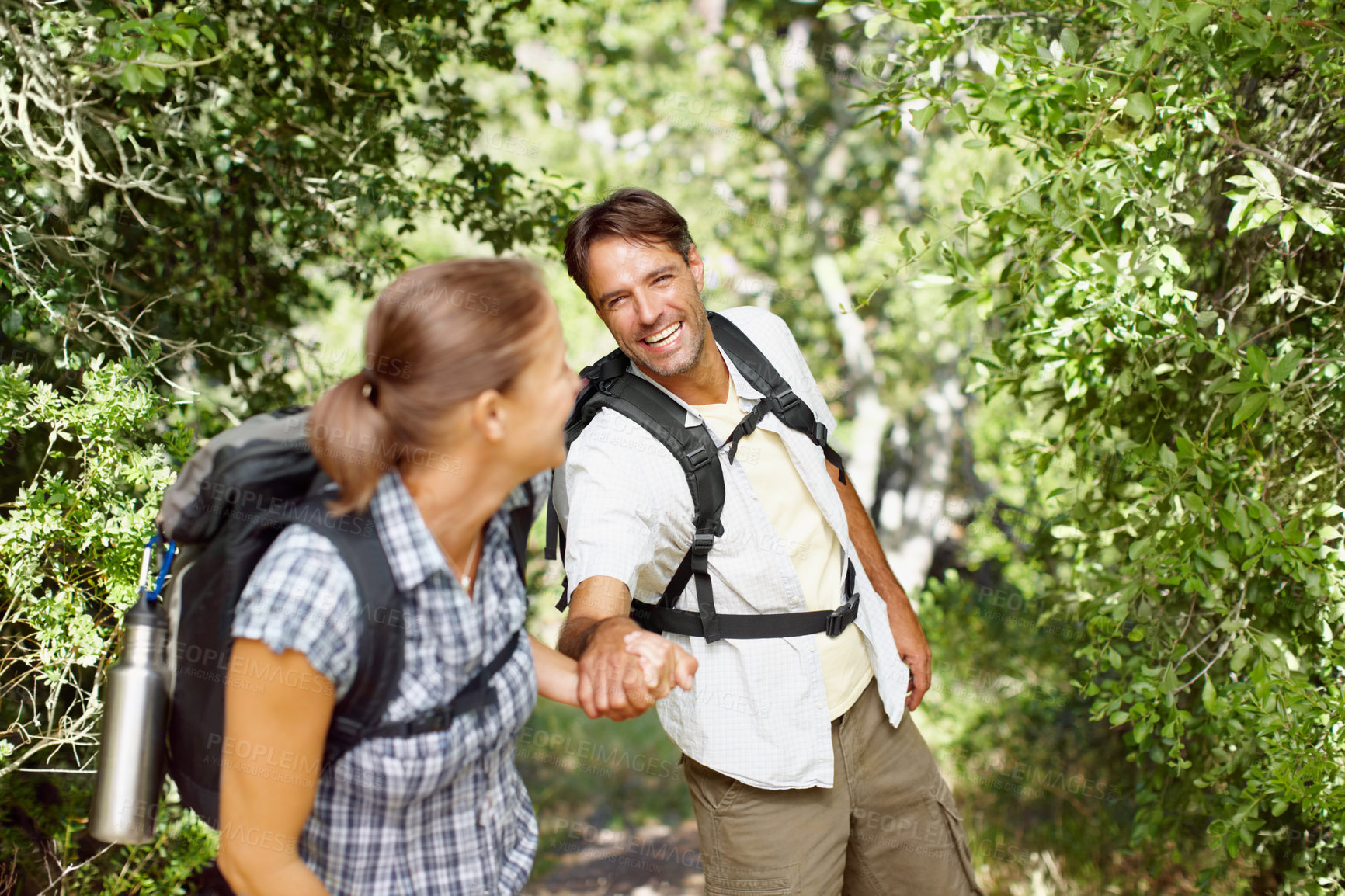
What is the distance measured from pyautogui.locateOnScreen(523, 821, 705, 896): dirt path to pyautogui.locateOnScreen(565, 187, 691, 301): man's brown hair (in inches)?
125

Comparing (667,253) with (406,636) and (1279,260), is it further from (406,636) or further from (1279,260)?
(1279,260)

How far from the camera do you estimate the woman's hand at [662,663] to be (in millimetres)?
1572

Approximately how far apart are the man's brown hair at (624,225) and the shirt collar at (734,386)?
0.26 meters

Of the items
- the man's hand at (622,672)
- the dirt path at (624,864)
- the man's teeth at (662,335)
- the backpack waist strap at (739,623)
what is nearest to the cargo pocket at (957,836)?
the backpack waist strap at (739,623)

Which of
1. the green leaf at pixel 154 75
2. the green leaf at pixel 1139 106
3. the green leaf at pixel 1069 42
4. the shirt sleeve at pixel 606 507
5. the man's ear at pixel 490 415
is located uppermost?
the green leaf at pixel 154 75

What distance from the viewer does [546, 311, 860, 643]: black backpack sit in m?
2.24

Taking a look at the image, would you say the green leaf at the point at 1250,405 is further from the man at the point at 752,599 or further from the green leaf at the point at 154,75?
the green leaf at the point at 154,75

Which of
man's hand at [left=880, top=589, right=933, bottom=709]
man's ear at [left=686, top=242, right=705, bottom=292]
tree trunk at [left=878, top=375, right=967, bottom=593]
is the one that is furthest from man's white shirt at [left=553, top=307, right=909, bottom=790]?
tree trunk at [left=878, top=375, right=967, bottom=593]

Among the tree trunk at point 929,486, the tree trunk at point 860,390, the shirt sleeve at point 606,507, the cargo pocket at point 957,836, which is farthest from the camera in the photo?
the tree trunk at point 860,390

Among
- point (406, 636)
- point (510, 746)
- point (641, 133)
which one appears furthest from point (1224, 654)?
point (641, 133)

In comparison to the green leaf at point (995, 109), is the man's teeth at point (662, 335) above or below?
below

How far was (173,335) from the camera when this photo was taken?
3387mm

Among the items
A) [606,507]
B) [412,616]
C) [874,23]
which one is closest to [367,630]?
[412,616]

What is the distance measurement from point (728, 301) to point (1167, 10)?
830 cm
